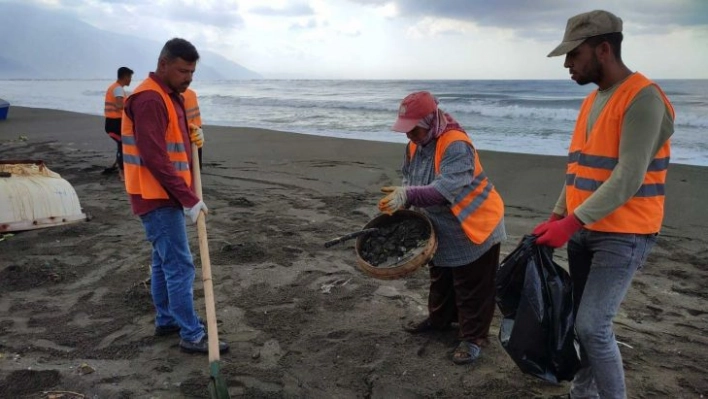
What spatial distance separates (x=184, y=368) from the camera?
9.84ft

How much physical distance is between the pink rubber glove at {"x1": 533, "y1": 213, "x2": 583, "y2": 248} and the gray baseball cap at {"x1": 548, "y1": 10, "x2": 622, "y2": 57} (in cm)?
68

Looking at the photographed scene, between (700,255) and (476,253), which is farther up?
(476,253)

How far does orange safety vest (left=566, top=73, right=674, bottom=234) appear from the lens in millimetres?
1979

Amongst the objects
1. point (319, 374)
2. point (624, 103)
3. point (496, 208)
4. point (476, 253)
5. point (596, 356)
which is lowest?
point (319, 374)

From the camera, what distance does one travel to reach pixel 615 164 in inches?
79.8

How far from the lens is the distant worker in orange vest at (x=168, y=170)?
8.97ft

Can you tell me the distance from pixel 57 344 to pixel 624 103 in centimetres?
342

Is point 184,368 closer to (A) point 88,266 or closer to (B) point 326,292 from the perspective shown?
(B) point 326,292

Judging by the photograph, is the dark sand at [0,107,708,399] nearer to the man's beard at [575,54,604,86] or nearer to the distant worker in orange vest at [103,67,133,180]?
the distant worker in orange vest at [103,67,133,180]

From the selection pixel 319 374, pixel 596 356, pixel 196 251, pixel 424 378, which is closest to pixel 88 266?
pixel 196 251

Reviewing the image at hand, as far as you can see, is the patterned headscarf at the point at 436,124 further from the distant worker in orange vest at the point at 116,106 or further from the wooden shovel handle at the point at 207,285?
the distant worker in orange vest at the point at 116,106

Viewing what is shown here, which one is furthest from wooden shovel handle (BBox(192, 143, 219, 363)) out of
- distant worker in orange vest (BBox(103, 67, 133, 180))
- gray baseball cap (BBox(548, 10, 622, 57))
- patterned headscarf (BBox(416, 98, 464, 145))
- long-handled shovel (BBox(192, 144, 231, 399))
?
distant worker in orange vest (BBox(103, 67, 133, 180))

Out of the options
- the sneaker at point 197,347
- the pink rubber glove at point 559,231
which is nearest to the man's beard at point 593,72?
the pink rubber glove at point 559,231

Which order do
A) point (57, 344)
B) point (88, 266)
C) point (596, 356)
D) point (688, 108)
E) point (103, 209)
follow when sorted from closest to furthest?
1. point (596, 356)
2. point (57, 344)
3. point (88, 266)
4. point (103, 209)
5. point (688, 108)
